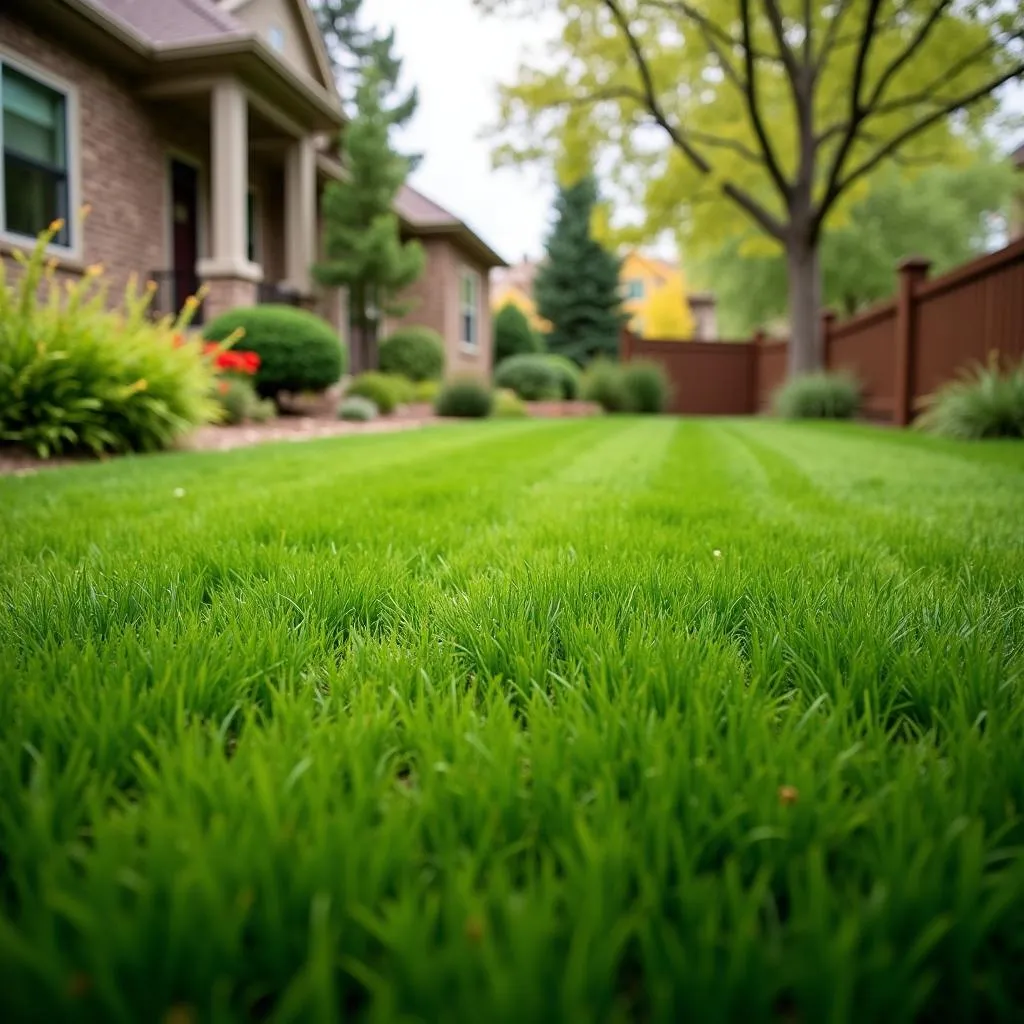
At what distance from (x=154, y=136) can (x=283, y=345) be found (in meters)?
4.34

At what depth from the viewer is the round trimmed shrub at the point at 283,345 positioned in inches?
399

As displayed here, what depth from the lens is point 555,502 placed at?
3230 millimetres

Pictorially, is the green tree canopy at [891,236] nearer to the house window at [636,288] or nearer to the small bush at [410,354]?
the small bush at [410,354]

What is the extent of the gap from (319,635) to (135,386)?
487 cm

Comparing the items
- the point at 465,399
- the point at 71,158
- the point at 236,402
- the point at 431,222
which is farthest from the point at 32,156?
the point at 431,222

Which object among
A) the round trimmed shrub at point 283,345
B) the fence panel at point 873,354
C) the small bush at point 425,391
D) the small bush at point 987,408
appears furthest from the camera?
the small bush at point 425,391

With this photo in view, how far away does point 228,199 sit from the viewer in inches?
418

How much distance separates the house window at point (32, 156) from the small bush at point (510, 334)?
18.5 m

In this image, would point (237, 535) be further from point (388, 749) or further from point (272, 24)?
point (272, 24)

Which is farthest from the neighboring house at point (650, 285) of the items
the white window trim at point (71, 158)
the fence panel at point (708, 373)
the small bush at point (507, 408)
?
the white window trim at point (71, 158)

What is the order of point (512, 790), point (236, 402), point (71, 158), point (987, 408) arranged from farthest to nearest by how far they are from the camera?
point (71, 158)
point (236, 402)
point (987, 408)
point (512, 790)

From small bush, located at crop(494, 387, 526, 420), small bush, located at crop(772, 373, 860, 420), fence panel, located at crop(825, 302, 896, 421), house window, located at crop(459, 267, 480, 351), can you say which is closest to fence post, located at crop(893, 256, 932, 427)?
fence panel, located at crop(825, 302, 896, 421)

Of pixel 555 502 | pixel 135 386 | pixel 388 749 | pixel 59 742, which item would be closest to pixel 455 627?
pixel 388 749

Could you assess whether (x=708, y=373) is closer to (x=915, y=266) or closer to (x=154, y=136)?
(x=915, y=266)
